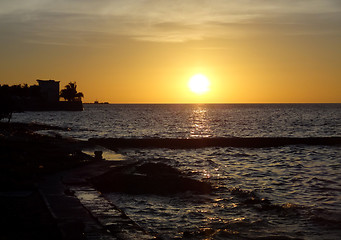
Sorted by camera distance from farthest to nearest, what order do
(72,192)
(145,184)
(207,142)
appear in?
(207,142), (145,184), (72,192)

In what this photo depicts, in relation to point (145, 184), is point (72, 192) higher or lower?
higher

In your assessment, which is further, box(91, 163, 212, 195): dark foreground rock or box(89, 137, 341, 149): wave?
box(89, 137, 341, 149): wave

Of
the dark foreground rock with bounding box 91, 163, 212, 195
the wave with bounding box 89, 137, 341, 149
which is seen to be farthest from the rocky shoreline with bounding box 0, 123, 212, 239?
the wave with bounding box 89, 137, 341, 149

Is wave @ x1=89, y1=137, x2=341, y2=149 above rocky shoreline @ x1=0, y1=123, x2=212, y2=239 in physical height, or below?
below

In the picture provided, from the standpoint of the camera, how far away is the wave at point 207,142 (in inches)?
1948

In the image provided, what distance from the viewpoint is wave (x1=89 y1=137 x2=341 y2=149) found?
162 ft

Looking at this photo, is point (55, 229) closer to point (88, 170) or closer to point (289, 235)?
point (289, 235)

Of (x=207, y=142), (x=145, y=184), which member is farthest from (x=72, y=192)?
(x=207, y=142)

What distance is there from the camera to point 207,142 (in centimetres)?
A: 5197

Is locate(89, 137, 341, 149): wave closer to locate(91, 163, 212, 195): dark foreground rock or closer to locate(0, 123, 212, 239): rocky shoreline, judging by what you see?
locate(0, 123, 212, 239): rocky shoreline

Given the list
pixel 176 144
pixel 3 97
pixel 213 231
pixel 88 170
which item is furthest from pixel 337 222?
pixel 3 97

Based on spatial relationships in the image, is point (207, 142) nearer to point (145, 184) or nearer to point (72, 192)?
point (145, 184)

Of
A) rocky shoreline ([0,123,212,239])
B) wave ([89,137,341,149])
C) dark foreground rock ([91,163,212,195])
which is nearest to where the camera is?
rocky shoreline ([0,123,212,239])

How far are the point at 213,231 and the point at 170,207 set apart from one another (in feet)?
12.6
